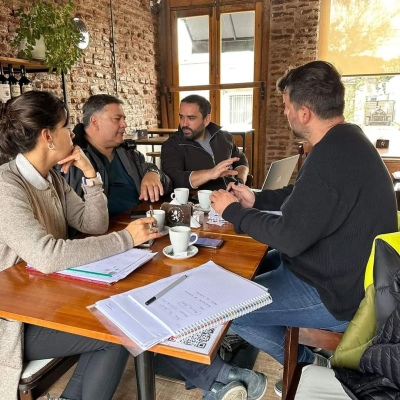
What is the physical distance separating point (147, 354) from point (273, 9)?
5264mm

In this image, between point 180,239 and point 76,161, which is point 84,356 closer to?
point 180,239

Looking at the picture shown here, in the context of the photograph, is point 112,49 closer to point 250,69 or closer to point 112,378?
A: point 250,69

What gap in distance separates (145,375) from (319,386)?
0.49 metres

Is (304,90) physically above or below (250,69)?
below

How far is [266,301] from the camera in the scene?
3.22 feet

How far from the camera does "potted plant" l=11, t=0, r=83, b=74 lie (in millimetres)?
2896

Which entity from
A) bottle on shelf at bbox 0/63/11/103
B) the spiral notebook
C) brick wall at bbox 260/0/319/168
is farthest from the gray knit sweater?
brick wall at bbox 260/0/319/168

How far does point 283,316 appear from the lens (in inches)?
53.7

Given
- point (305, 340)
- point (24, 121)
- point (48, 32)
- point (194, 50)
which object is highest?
point (194, 50)

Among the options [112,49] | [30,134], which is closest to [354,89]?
[112,49]

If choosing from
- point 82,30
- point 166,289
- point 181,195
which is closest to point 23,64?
point 82,30

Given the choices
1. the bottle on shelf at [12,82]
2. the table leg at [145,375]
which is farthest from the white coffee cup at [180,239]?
Answer: the bottle on shelf at [12,82]

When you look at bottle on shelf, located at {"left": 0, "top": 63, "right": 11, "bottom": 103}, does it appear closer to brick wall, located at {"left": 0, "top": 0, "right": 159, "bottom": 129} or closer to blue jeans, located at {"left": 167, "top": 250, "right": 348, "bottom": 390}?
brick wall, located at {"left": 0, "top": 0, "right": 159, "bottom": 129}

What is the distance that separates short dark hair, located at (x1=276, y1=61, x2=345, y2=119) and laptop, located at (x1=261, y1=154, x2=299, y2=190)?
0.65m
